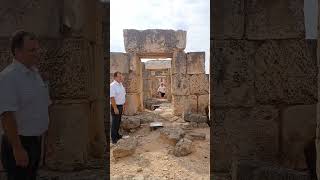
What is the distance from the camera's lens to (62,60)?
9.54 ft

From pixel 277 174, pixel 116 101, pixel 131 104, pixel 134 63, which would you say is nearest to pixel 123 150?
pixel 116 101

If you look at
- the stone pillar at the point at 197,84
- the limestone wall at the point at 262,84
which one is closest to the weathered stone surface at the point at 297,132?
the limestone wall at the point at 262,84

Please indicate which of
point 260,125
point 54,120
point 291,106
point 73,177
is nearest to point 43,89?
point 54,120

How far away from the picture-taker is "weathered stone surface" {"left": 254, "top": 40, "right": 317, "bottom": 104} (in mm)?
3166

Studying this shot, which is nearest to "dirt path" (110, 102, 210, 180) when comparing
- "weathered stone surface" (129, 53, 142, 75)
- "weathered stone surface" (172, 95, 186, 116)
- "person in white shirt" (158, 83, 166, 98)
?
"weathered stone surface" (172, 95, 186, 116)

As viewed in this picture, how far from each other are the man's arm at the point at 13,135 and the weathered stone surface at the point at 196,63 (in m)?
10.3

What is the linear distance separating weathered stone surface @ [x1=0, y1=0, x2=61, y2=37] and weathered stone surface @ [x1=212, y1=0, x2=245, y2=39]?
152cm

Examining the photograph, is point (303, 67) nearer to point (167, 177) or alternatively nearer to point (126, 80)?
point (167, 177)

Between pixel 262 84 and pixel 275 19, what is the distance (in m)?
0.64

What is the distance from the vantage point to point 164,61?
17.5 meters

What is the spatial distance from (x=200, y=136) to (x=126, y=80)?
17.2ft

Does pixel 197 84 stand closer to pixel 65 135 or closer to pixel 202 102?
pixel 202 102

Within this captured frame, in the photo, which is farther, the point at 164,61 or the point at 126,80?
the point at 164,61

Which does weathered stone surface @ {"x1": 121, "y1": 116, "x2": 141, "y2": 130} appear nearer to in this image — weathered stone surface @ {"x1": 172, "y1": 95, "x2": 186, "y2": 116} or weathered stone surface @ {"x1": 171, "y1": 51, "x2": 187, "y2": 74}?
weathered stone surface @ {"x1": 172, "y1": 95, "x2": 186, "y2": 116}
